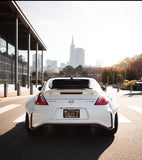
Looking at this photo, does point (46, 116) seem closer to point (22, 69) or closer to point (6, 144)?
point (6, 144)

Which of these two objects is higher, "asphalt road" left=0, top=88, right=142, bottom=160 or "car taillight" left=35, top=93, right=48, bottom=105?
"car taillight" left=35, top=93, right=48, bottom=105

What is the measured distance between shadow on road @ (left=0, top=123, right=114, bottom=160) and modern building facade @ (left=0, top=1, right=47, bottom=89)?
20615mm

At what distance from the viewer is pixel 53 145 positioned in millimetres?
3990

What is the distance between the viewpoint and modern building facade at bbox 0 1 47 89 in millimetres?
24966

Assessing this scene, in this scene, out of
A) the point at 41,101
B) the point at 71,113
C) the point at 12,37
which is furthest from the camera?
the point at 12,37

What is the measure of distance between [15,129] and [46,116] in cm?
159

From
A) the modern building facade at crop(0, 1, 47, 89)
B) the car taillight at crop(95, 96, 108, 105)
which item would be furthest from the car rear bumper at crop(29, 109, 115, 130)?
the modern building facade at crop(0, 1, 47, 89)

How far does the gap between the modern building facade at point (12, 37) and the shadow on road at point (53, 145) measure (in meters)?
20.6

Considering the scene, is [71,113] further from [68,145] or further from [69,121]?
[68,145]

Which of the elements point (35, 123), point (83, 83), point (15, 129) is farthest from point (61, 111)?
point (83, 83)

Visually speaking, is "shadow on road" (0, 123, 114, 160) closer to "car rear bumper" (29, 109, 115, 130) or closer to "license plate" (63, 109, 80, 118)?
"car rear bumper" (29, 109, 115, 130)

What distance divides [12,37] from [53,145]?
41.0m

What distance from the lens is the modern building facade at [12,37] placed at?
2497 cm

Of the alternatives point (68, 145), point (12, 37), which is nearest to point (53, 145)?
point (68, 145)
